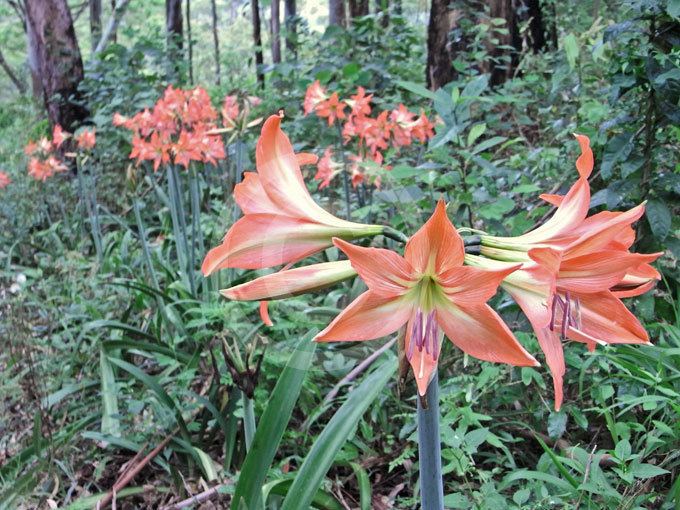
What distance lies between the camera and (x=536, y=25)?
7.79 m

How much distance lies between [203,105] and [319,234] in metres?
3.21

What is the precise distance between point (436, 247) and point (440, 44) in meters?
4.95

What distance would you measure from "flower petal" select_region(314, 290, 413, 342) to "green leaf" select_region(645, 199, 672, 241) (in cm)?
158

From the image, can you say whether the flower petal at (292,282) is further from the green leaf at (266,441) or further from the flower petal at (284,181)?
the green leaf at (266,441)

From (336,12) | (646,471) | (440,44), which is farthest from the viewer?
(336,12)

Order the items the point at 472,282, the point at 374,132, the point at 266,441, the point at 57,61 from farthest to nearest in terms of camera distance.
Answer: the point at 57,61, the point at 374,132, the point at 266,441, the point at 472,282

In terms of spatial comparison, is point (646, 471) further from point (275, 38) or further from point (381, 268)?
point (275, 38)

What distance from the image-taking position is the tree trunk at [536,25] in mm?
7578

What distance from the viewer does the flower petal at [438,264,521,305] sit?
81 centimetres

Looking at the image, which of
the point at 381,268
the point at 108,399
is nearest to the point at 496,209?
the point at 381,268

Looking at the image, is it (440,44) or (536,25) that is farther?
(536,25)

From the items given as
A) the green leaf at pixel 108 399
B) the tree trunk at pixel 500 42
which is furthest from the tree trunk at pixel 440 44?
the green leaf at pixel 108 399

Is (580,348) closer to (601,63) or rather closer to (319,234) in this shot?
(319,234)

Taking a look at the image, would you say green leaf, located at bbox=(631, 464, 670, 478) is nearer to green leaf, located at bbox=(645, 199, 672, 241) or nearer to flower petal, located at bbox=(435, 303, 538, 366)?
flower petal, located at bbox=(435, 303, 538, 366)
